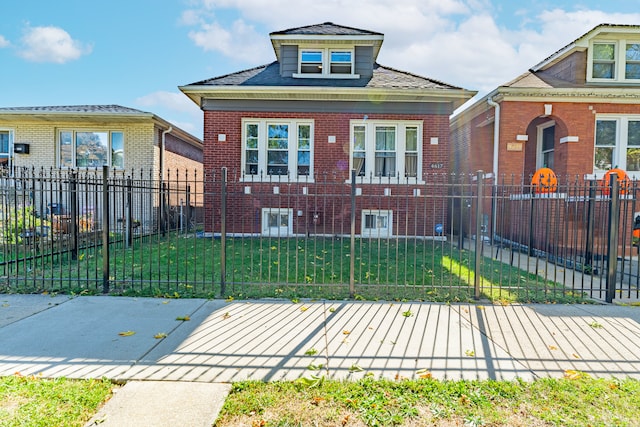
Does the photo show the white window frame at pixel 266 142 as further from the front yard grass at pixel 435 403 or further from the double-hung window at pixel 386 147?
the front yard grass at pixel 435 403

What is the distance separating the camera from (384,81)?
465 inches

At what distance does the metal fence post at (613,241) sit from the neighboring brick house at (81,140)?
12.8m

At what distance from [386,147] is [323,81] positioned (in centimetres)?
289

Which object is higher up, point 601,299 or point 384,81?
point 384,81

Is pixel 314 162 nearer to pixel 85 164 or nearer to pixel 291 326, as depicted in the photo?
pixel 291 326

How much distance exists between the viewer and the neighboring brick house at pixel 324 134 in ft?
37.5

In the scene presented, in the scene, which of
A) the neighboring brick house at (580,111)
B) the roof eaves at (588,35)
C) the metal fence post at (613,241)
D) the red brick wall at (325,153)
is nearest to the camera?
the metal fence post at (613,241)

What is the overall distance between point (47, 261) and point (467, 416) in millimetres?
8459

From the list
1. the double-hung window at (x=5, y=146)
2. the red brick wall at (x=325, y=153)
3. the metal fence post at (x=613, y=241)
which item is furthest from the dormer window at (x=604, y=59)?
the double-hung window at (x=5, y=146)

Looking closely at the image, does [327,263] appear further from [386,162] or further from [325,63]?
[325,63]

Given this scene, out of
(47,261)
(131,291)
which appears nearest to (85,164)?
(47,261)

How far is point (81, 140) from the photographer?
46.0ft

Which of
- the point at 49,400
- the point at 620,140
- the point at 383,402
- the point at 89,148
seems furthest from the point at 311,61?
the point at 49,400

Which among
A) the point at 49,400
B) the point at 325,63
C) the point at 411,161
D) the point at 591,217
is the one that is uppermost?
the point at 325,63
